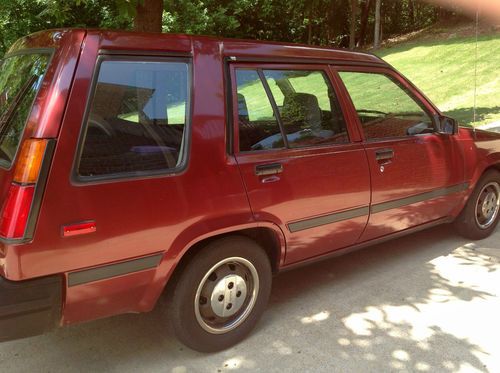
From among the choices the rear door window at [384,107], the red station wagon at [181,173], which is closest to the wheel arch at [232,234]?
the red station wagon at [181,173]

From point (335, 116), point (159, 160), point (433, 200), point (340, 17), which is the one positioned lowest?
point (433, 200)

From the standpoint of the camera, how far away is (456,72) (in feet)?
52.5

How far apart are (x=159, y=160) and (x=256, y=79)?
89 cm

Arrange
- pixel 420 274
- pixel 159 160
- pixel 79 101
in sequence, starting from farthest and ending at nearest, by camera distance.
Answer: pixel 420 274, pixel 159 160, pixel 79 101

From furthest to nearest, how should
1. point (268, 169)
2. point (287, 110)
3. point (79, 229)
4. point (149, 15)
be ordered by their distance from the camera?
point (149, 15), point (287, 110), point (268, 169), point (79, 229)

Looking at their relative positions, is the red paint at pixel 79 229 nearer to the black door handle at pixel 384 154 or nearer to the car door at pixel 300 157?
the car door at pixel 300 157

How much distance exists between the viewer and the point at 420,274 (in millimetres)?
4102

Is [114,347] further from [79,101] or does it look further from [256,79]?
[256,79]

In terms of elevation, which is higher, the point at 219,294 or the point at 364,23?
the point at 364,23

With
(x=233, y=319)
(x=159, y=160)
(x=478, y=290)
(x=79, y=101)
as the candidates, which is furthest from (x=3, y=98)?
(x=478, y=290)

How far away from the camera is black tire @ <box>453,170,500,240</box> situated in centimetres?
462

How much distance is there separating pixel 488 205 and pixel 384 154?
71.4 inches

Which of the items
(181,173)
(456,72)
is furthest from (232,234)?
(456,72)

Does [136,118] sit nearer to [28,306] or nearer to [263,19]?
[28,306]
